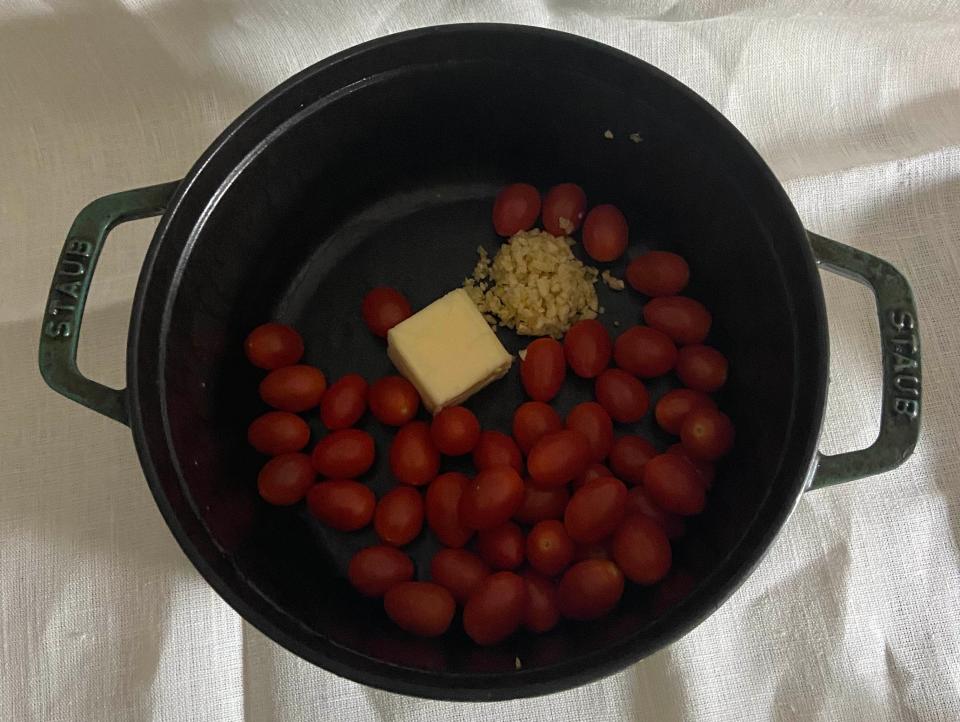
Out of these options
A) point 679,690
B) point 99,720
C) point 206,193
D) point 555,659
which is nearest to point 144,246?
point 206,193

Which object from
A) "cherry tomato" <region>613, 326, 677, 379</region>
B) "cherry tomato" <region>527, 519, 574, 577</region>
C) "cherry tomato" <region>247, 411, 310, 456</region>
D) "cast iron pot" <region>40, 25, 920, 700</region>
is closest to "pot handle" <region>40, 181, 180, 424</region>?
"cast iron pot" <region>40, 25, 920, 700</region>

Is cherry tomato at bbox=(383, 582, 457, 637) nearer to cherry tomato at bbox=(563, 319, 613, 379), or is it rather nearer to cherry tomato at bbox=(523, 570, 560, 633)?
cherry tomato at bbox=(523, 570, 560, 633)

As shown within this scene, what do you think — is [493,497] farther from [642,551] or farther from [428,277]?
[428,277]

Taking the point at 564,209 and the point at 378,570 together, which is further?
the point at 564,209

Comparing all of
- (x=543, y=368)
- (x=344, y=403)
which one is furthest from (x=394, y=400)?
(x=543, y=368)

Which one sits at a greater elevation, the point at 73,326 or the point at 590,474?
the point at 73,326

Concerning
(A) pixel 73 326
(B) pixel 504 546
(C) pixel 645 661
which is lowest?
(C) pixel 645 661

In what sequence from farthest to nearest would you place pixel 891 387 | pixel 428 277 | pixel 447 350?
pixel 428 277
pixel 447 350
pixel 891 387
